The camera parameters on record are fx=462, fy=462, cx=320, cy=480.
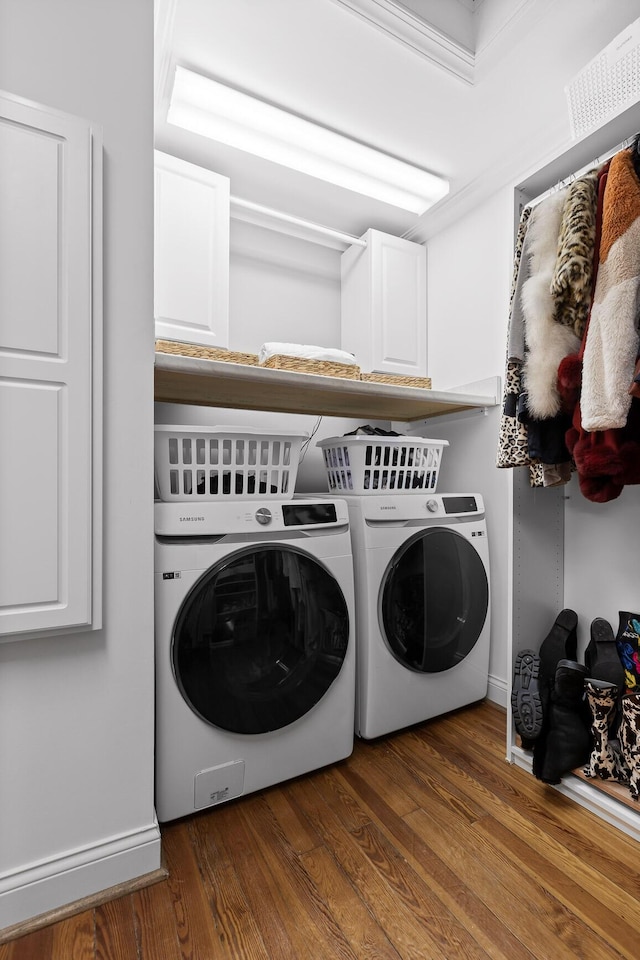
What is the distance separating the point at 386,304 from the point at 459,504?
1.12m

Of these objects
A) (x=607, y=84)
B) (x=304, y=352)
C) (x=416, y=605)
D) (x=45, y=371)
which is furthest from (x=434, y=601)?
(x=607, y=84)

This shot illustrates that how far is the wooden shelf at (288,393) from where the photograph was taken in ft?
4.49

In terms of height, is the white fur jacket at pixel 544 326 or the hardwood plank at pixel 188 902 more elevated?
the white fur jacket at pixel 544 326

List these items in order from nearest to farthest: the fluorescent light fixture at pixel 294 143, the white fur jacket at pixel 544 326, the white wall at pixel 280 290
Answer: the white fur jacket at pixel 544 326 → the fluorescent light fixture at pixel 294 143 → the white wall at pixel 280 290

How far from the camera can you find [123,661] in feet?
3.50

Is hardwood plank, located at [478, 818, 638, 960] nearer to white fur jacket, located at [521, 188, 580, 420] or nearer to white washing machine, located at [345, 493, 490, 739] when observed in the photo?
white washing machine, located at [345, 493, 490, 739]

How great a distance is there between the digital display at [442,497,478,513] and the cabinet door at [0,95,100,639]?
4.10ft

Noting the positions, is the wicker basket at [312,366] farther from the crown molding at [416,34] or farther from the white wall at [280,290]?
the crown molding at [416,34]

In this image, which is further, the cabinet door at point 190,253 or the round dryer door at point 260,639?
the cabinet door at point 190,253

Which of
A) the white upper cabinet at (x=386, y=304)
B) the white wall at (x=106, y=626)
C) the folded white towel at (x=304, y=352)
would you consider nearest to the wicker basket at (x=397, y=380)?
the folded white towel at (x=304, y=352)

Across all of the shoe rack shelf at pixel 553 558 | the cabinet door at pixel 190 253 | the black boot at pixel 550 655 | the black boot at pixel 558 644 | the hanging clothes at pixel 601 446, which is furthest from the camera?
the cabinet door at pixel 190 253

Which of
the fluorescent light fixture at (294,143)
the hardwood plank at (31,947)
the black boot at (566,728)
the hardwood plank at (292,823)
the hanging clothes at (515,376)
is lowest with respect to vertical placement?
the hardwood plank at (292,823)

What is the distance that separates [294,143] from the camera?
1821 mm

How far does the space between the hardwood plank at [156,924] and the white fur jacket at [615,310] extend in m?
1.36
